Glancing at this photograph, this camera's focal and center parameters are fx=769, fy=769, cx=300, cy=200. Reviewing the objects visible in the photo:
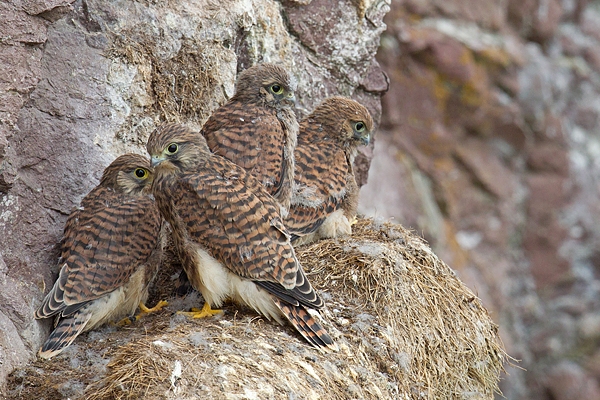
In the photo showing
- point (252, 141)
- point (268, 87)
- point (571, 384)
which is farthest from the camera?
point (571, 384)

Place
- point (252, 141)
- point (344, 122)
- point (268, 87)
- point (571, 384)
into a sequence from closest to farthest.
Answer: point (252, 141) → point (268, 87) → point (344, 122) → point (571, 384)

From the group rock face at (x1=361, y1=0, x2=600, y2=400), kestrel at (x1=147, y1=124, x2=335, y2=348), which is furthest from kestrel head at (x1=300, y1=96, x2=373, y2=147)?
rock face at (x1=361, y1=0, x2=600, y2=400)

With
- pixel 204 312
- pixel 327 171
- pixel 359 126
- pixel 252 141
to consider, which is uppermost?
pixel 359 126

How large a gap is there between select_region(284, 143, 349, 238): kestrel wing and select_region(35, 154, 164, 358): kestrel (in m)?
0.88

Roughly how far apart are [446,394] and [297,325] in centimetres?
108

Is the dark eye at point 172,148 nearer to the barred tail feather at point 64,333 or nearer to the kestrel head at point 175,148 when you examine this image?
the kestrel head at point 175,148

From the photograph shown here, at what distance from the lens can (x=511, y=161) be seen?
9211 mm

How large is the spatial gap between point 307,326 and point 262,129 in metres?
1.23

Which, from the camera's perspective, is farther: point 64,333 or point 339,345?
point 339,345

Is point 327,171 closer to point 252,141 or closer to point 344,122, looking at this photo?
point 344,122

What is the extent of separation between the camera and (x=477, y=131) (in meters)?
9.10

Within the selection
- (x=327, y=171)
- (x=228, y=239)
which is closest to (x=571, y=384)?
(x=327, y=171)

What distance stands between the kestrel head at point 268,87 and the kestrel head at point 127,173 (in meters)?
0.81

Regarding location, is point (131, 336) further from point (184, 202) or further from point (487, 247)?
point (487, 247)
